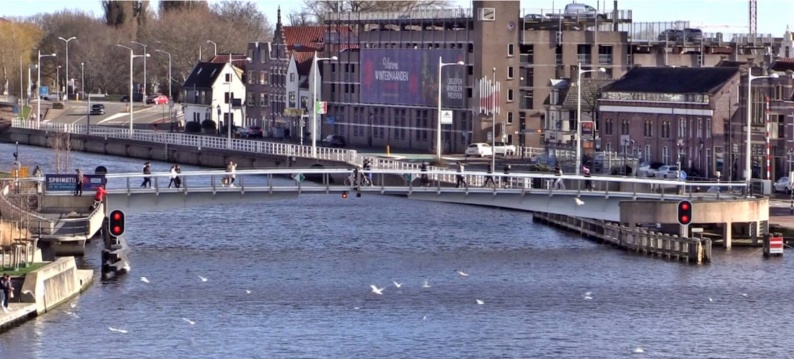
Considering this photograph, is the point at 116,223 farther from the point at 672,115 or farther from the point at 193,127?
the point at 193,127

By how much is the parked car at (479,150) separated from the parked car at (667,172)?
2232 cm

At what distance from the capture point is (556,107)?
13625cm

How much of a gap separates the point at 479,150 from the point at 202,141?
26726 mm

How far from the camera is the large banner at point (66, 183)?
A: 270 feet

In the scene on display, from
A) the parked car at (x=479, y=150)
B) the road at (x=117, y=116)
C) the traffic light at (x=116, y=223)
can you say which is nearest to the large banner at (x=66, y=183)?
the traffic light at (x=116, y=223)

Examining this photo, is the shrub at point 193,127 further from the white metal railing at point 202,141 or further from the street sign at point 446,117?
the street sign at point 446,117

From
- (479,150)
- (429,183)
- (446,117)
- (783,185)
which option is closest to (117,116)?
(479,150)

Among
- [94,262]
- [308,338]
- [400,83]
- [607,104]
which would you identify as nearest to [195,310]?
[308,338]

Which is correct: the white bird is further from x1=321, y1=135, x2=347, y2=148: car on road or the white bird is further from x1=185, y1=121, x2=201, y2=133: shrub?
x1=185, y1=121, x2=201, y2=133: shrub

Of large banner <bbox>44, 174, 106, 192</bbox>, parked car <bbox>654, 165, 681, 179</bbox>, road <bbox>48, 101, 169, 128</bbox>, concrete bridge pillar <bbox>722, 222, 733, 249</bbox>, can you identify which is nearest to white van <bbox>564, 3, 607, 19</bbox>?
parked car <bbox>654, 165, 681, 179</bbox>

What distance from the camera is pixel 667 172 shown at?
111m

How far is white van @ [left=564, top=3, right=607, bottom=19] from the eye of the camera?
14538 centimetres

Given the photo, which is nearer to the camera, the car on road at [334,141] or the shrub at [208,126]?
the car on road at [334,141]

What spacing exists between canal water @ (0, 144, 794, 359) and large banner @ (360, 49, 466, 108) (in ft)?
167
